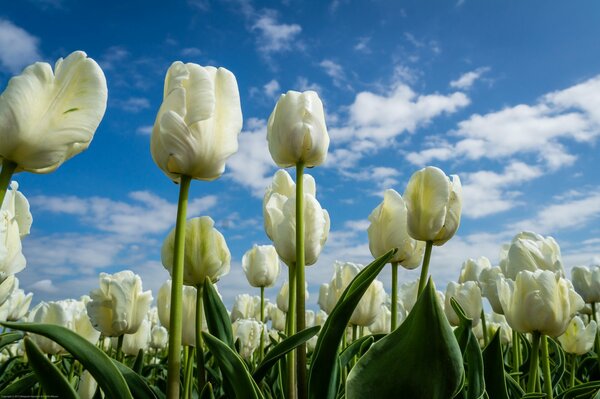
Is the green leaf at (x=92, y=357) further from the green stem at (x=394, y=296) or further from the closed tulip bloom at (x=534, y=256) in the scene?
the closed tulip bloom at (x=534, y=256)

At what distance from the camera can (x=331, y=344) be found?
1371mm

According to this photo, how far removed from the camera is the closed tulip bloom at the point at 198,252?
1979mm

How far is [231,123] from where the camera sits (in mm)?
1582

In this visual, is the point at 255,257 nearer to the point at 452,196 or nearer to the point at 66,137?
the point at 452,196

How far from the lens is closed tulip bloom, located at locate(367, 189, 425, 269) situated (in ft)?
7.36

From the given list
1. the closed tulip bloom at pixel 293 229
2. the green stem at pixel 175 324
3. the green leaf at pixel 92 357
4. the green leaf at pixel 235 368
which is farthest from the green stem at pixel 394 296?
the green leaf at pixel 92 357

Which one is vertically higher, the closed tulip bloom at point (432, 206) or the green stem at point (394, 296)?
the closed tulip bloom at point (432, 206)

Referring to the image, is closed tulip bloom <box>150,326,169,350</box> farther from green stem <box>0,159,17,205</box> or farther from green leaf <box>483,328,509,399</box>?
Answer: green stem <box>0,159,17,205</box>

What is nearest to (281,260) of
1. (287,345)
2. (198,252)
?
(198,252)

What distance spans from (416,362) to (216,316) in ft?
2.82

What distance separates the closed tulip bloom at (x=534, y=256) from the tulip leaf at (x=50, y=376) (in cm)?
199

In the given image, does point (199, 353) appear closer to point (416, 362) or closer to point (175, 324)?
point (175, 324)

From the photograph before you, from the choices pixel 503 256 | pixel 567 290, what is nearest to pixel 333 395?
pixel 567 290

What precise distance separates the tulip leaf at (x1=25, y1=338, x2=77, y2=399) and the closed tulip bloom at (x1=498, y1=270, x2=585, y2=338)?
1.70 m
